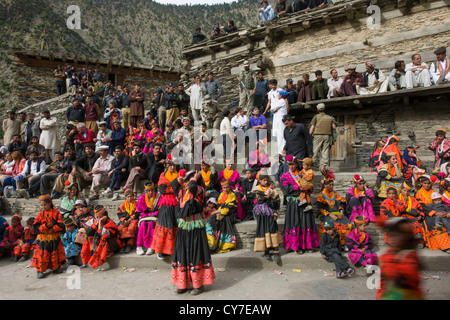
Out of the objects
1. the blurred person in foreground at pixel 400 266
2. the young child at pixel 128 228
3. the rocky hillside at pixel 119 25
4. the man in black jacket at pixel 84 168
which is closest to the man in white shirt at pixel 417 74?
the blurred person in foreground at pixel 400 266

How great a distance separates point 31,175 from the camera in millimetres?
9477

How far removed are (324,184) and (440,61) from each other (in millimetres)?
5660

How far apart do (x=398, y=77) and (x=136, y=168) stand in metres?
8.02

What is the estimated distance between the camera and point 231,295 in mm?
4656

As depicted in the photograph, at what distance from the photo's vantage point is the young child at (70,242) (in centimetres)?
627

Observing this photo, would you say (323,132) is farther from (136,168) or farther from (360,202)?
(136,168)

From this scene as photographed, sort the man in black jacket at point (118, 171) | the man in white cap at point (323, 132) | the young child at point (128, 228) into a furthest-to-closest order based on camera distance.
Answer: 1. the man in black jacket at point (118, 171)
2. the man in white cap at point (323, 132)
3. the young child at point (128, 228)

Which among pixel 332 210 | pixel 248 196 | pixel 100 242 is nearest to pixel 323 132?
pixel 332 210

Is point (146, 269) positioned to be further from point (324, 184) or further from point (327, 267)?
point (324, 184)

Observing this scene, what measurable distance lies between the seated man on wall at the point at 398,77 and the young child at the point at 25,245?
33.8 ft

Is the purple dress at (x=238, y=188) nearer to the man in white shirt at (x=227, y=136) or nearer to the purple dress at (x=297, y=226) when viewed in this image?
Result: the purple dress at (x=297, y=226)

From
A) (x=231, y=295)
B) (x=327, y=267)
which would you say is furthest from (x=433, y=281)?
(x=231, y=295)

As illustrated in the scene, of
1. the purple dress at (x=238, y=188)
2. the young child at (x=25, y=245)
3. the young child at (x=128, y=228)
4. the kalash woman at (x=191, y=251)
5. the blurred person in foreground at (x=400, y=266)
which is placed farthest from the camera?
the young child at (x=25, y=245)

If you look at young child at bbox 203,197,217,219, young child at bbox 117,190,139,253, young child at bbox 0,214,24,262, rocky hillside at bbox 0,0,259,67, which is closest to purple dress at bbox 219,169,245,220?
young child at bbox 203,197,217,219
